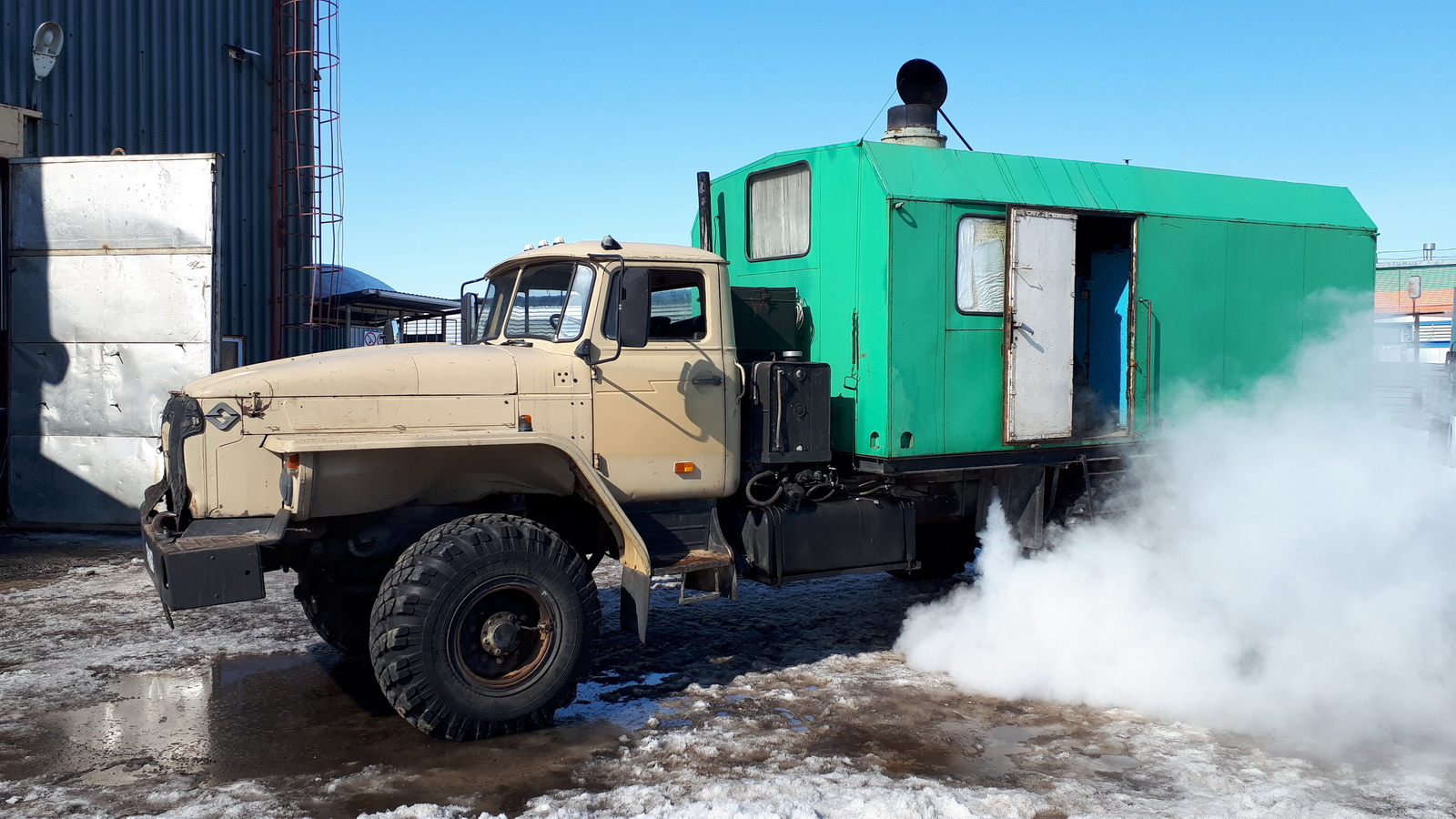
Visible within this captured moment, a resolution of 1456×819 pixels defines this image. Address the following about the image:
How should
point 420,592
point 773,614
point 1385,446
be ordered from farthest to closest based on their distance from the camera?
point 773,614, point 1385,446, point 420,592

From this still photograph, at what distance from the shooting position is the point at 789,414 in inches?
256

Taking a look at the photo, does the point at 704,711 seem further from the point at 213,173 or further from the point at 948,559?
the point at 213,173

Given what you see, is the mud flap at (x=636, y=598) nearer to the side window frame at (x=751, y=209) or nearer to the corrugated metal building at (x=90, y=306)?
the side window frame at (x=751, y=209)

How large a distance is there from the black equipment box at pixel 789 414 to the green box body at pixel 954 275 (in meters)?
0.34

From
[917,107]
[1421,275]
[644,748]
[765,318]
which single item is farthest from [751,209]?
[1421,275]

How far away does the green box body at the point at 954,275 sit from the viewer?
265 inches

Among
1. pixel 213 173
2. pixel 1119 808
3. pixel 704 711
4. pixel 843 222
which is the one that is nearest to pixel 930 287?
pixel 843 222

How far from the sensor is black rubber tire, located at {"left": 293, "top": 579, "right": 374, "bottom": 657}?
6.39 m

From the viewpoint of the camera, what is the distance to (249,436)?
5.29m

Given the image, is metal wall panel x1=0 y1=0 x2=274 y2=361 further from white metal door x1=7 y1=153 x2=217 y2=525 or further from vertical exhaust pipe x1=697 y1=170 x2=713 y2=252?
vertical exhaust pipe x1=697 y1=170 x2=713 y2=252

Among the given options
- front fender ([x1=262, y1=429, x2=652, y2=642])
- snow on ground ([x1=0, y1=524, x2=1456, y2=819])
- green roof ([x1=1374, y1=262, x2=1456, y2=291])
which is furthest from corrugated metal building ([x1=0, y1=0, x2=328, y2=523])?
green roof ([x1=1374, y1=262, x2=1456, y2=291])

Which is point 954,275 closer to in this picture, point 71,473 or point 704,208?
point 704,208

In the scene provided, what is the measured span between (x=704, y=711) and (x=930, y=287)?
9.89 ft

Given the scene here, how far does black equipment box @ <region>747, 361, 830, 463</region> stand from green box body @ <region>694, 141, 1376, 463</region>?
1.13 feet
